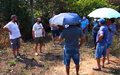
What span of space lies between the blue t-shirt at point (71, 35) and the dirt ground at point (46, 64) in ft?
4.89

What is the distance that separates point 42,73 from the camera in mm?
6172

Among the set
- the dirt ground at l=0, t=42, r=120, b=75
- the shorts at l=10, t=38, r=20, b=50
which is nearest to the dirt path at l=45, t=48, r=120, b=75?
the dirt ground at l=0, t=42, r=120, b=75

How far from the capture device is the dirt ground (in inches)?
245

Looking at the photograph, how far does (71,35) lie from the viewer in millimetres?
4926

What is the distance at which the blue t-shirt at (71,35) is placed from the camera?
16.1 feet

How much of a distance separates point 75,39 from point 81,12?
26.3 feet

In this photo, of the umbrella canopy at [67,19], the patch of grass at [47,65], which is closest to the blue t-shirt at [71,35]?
the umbrella canopy at [67,19]

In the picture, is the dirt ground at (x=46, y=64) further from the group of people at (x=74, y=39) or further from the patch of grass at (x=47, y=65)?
the group of people at (x=74, y=39)

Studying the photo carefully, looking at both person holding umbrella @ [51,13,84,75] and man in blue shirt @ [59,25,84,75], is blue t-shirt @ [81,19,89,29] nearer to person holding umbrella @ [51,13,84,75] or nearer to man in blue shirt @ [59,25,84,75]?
person holding umbrella @ [51,13,84,75]

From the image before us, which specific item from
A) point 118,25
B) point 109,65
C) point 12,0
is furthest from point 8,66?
point 118,25

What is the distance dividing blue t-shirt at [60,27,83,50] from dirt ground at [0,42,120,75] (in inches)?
58.7

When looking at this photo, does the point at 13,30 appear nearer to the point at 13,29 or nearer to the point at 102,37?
the point at 13,29

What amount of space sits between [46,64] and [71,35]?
8.05ft

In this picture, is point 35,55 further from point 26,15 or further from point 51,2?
point 51,2
